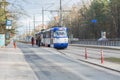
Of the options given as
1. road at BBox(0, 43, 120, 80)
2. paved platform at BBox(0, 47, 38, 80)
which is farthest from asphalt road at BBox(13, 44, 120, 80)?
paved platform at BBox(0, 47, 38, 80)

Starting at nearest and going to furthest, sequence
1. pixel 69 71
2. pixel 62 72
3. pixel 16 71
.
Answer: pixel 62 72
pixel 16 71
pixel 69 71

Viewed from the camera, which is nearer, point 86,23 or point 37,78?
point 37,78

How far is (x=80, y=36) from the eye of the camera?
424ft

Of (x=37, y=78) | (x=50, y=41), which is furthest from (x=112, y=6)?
(x=37, y=78)

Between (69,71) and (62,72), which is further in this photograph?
(69,71)

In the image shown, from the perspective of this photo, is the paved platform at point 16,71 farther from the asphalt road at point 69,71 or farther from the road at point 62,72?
the asphalt road at point 69,71

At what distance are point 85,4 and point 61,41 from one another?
263 feet

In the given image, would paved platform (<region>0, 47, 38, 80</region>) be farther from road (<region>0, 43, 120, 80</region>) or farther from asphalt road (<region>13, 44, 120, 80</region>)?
asphalt road (<region>13, 44, 120, 80</region>)

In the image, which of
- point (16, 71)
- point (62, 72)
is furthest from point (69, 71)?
point (16, 71)

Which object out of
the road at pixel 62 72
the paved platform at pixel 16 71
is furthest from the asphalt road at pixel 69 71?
the paved platform at pixel 16 71

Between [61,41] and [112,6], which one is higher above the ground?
[112,6]

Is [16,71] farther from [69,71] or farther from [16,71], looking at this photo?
[69,71]

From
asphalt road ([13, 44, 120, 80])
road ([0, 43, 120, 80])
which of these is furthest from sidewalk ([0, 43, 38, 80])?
asphalt road ([13, 44, 120, 80])

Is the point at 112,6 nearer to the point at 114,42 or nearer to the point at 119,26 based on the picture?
the point at 119,26
